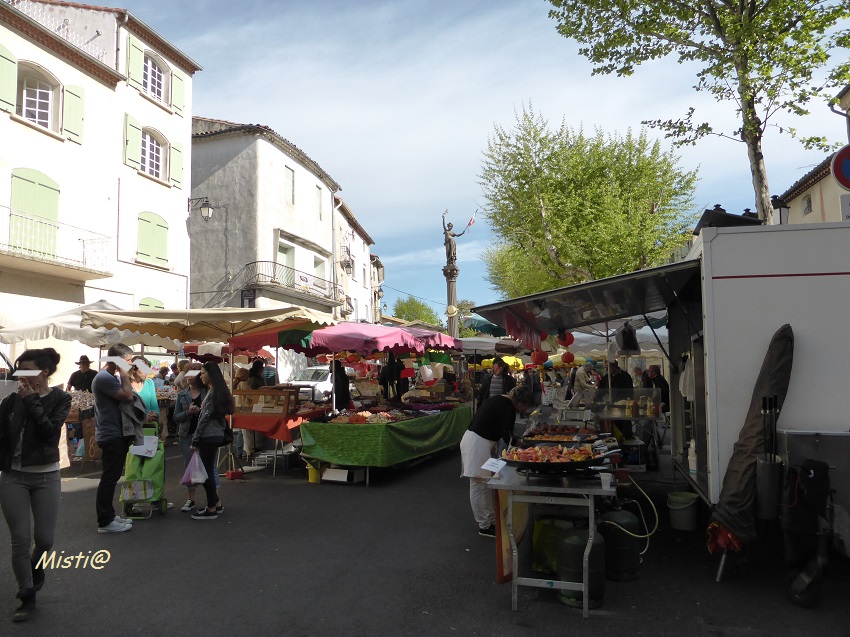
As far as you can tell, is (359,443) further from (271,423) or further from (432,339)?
(432,339)

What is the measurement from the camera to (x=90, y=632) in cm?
412

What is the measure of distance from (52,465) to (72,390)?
844cm

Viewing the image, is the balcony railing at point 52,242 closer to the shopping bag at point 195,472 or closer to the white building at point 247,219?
the white building at point 247,219

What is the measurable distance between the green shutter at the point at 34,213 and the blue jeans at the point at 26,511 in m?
13.5

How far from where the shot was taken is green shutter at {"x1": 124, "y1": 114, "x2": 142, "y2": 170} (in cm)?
1938

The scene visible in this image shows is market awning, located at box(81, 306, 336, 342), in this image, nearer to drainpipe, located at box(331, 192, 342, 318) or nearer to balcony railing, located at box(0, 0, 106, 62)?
balcony railing, located at box(0, 0, 106, 62)

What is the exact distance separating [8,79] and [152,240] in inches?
238

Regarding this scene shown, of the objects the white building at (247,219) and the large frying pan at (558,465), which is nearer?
the large frying pan at (558,465)

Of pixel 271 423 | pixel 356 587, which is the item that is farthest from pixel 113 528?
pixel 271 423

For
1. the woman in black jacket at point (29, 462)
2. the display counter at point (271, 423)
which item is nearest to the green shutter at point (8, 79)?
the display counter at point (271, 423)

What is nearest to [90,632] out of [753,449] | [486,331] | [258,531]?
[258,531]

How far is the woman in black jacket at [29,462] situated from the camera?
421 cm

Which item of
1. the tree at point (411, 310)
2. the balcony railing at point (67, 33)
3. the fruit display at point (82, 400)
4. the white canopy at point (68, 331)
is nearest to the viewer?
the fruit display at point (82, 400)

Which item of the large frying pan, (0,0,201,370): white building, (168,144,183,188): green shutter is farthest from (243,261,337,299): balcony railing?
the large frying pan
